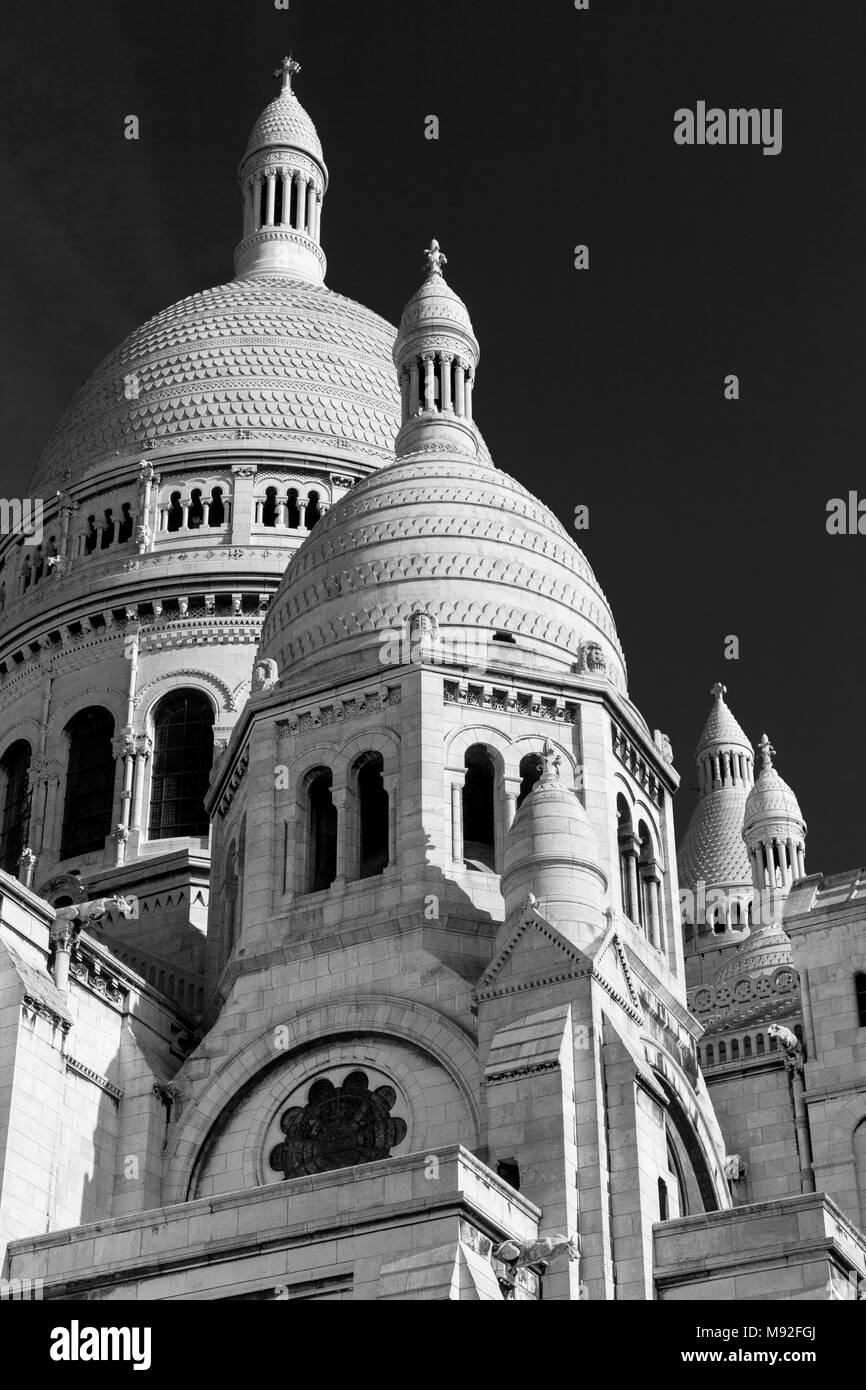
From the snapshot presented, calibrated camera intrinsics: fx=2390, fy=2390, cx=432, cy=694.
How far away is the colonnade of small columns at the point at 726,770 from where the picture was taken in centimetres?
8388

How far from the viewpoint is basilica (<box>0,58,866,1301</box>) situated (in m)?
36.4

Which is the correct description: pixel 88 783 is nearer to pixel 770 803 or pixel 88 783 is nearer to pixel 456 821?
pixel 456 821

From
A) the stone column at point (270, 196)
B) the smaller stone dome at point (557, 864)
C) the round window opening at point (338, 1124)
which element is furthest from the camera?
the stone column at point (270, 196)

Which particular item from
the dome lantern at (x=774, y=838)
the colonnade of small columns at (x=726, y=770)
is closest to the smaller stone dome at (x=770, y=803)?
the dome lantern at (x=774, y=838)

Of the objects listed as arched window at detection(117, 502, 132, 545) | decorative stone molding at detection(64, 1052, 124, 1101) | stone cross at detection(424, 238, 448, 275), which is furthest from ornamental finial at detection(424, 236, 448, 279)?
decorative stone molding at detection(64, 1052, 124, 1101)

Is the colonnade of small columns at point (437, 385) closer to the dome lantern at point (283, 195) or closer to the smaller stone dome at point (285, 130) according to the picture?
Answer: the dome lantern at point (283, 195)

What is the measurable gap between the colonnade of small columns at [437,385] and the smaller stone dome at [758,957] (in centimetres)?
1674

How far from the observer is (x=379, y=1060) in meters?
42.5

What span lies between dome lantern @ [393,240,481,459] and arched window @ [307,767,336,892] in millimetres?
10806

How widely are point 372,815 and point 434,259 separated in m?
17.9

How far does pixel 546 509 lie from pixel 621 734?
21.9 feet

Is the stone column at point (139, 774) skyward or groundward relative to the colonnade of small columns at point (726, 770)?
groundward

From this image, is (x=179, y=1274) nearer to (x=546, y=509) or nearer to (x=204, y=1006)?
(x=204, y=1006)
